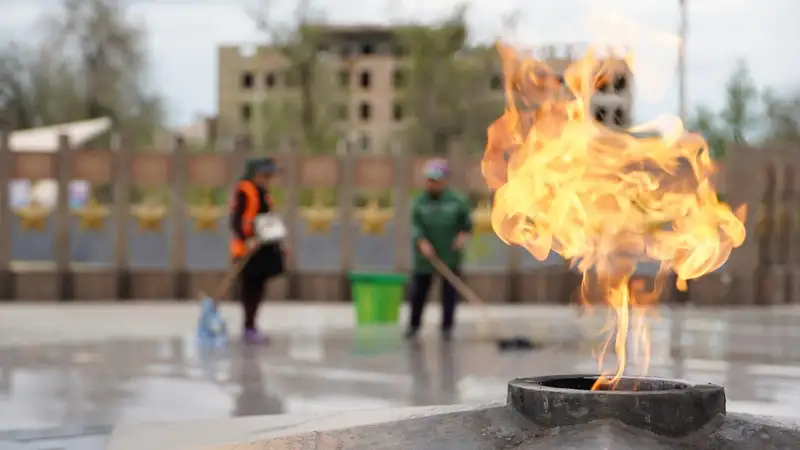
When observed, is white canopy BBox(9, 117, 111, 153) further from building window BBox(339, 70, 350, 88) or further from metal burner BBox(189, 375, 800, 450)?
building window BBox(339, 70, 350, 88)

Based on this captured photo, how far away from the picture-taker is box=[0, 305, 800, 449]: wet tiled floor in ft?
24.9

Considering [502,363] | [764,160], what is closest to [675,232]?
[502,363]

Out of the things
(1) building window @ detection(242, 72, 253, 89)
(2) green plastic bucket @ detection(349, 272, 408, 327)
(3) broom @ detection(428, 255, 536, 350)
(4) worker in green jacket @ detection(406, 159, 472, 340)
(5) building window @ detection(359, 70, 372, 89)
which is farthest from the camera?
(5) building window @ detection(359, 70, 372, 89)

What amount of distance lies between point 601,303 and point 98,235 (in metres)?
8.37

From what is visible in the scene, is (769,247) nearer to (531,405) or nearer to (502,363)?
(502,363)

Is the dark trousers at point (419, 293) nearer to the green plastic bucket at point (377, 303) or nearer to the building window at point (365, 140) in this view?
the green plastic bucket at point (377, 303)

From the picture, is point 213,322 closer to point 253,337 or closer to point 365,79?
point 253,337

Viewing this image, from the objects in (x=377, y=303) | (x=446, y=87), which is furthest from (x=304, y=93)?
(x=377, y=303)

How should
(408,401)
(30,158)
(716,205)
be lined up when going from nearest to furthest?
(716,205) → (408,401) → (30,158)

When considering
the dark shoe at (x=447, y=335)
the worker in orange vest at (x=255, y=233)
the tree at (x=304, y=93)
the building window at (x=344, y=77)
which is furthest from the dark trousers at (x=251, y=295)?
the building window at (x=344, y=77)

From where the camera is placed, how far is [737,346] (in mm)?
12211

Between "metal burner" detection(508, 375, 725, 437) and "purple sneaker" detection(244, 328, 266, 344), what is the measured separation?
7.56 metres

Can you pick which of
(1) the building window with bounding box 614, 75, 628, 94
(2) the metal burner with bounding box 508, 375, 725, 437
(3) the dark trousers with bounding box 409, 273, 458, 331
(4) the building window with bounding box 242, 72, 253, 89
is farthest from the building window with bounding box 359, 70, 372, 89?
(2) the metal burner with bounding box 508, 375, 725, 437

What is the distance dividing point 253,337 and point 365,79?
254ft
